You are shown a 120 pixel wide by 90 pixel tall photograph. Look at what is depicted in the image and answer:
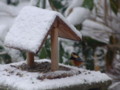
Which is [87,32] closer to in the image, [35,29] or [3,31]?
[3,31]

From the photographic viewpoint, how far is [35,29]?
1.41 metres

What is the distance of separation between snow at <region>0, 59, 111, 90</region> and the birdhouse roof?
0.36 ft

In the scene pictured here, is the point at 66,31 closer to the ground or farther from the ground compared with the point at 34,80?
farther from the ground

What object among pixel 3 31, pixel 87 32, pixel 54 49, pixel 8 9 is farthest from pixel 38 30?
pixel 87 32

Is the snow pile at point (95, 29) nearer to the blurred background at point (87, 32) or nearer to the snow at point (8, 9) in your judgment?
the blurred background at point (87, 32)

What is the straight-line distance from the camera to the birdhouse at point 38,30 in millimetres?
1374

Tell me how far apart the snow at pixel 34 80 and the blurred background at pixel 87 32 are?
2.69 ft

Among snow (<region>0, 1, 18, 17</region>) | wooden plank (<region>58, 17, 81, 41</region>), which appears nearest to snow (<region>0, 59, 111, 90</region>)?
wooden plank (<region>58, 17, 81, 41</region>)

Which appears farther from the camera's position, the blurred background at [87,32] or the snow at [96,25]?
Answer: the snow at [96,25]

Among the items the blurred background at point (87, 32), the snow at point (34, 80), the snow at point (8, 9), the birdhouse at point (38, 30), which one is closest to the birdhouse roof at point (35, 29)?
the birdhouse at point (38, 30)

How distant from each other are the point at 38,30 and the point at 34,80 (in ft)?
0.63

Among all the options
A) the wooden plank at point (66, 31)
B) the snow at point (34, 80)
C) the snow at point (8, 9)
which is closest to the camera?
the snow at point (34, 80)

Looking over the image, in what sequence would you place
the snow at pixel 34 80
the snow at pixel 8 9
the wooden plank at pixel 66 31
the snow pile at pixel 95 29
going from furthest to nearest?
the snow pile at pixel 95 29 < the snow at pixel 8 9 < the wooden plank at pixel 66 31 < the snow at pixel 34 80

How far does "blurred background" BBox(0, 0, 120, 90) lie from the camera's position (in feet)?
8.12
